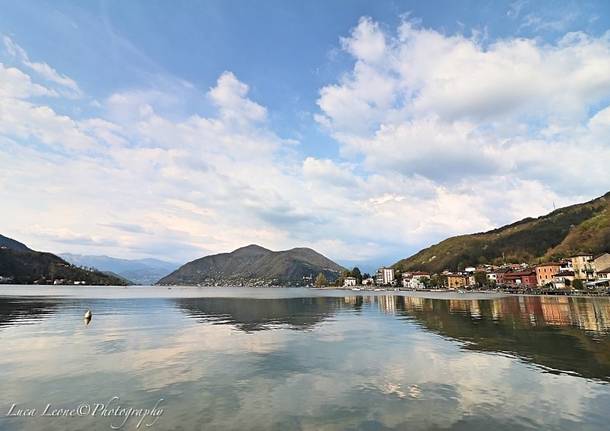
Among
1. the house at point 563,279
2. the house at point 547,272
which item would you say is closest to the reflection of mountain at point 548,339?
the house at point 563,279

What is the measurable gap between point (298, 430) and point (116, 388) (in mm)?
13017

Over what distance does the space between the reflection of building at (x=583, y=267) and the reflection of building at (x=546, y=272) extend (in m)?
12.7

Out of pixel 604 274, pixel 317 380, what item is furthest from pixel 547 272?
pixel 317 380

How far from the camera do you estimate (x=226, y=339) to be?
4194 cm

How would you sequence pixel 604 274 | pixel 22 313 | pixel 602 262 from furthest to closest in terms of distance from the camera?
pixel 602 262 < pixel 604 274 < pixel 22 313

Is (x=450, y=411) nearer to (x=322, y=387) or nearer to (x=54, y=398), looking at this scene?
(x=322, y=387)

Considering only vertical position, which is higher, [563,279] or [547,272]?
[547,272]

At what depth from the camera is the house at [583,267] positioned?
15262 centimetres

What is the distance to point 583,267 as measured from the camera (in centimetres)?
15838

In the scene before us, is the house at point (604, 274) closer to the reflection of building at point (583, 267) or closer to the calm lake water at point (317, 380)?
the reflection of building at point (583, 267)

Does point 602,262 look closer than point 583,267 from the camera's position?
Yes

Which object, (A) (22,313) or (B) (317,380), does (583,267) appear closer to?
(B) (317,380)

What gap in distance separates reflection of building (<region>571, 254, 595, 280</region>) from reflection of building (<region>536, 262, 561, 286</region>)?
12.7 metres

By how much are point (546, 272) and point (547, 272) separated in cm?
64
